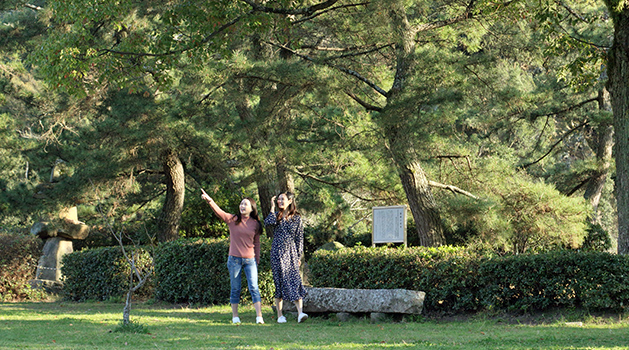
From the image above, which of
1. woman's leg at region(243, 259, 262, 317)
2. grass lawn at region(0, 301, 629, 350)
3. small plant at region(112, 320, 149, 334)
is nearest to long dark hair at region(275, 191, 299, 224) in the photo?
woman's leg at region(243, 259, 262, 317)

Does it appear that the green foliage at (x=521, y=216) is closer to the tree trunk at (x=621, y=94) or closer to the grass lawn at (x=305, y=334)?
the grass lawn at (x=305, y=334)

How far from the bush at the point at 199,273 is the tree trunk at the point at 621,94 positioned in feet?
20.2

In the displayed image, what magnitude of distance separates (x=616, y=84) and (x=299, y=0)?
5525 millimetres

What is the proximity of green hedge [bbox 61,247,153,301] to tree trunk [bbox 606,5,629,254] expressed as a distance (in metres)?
9.76

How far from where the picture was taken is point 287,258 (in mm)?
8547

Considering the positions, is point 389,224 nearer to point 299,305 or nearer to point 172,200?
point 299,305

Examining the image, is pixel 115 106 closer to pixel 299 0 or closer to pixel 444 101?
pixel 299 0

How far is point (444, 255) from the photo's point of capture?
29.9 ft

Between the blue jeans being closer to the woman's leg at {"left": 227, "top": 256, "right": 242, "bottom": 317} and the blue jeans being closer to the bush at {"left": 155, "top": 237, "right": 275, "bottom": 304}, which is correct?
the woman's leg at {"left": 227, "top": 256, "right": 242, "bottom": 317}

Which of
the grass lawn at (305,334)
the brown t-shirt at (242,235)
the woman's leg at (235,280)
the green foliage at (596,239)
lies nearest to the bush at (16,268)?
the grass lawn at (305,334)

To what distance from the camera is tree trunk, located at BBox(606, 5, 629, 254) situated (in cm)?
681

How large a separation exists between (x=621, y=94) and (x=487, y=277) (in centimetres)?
315

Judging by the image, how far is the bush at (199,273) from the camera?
11172 mm

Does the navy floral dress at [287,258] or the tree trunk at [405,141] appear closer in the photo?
the navy floral dress at [287,258]
